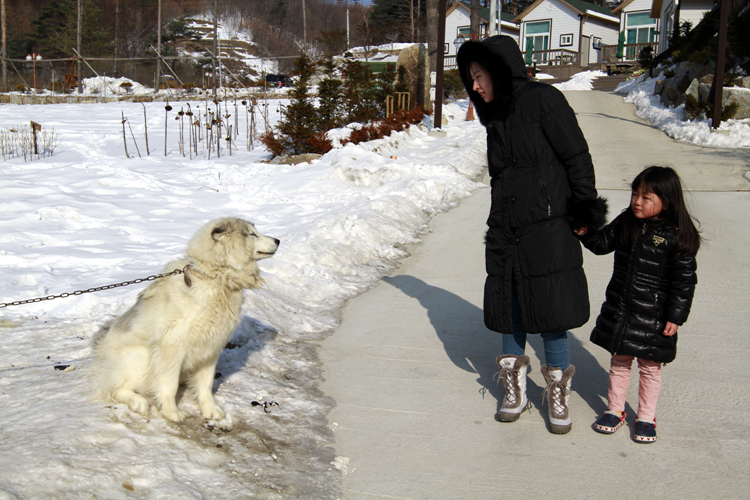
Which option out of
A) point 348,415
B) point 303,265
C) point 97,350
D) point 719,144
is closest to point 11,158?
point 303,265

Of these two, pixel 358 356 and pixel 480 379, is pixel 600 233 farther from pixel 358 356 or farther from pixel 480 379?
pixel 358 356

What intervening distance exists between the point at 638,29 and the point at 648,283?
182ft

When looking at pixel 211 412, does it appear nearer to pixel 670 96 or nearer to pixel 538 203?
pixel 538 203

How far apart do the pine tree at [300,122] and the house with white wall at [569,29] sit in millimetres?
41288

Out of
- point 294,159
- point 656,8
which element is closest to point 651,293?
point 294,159

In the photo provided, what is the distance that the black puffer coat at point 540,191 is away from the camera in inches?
133

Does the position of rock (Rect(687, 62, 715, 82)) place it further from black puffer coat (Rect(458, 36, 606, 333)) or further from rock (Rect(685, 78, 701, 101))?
black puffer coat (Rect(458, 36, 606, 333))

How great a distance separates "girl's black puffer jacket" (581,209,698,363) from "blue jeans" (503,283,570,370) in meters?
0.27

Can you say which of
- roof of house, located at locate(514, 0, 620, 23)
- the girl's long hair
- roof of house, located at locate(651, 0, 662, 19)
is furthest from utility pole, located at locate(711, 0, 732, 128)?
roof of house, located at locate(514, 0, 620, 23)

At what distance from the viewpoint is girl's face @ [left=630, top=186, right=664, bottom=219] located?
3.36 m

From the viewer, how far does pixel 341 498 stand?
2943 millimetres

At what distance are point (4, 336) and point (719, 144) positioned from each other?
17.1 metres

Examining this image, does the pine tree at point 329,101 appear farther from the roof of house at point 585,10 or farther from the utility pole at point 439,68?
the roof of house at point 585,10

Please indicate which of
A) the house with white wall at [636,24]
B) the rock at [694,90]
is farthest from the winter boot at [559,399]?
the house with white wall at [636,24]
